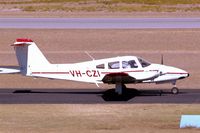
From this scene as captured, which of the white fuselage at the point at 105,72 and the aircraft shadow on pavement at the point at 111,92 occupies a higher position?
the white fuselage at the point at 105,72

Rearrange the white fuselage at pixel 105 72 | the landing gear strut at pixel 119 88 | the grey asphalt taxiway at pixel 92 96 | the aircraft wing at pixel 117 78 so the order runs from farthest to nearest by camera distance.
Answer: the white fuselage at pixel 105 72, the landing gear strut at pixel 119 88, the aircraft wing at pixel 117 78, the grey asphalt taxiway at pixel 92 96

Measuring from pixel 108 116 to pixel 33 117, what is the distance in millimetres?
2626

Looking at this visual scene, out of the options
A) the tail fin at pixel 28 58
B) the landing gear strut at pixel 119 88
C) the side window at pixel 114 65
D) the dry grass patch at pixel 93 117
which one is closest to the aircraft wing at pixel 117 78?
the landing gear strut at pixel 119 88

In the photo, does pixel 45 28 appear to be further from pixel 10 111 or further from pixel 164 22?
pixel 10 111

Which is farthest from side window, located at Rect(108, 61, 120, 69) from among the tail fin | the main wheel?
the tail fin

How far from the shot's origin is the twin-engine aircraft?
29.3 m

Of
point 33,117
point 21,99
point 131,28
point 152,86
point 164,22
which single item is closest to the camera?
point 33,117

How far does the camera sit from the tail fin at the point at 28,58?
99.5 ft

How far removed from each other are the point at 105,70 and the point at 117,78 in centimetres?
104

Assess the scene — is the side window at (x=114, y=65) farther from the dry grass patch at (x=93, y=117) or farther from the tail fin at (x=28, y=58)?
the dry grass patch at (x=93, y=117)

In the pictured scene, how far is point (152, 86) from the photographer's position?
107ft

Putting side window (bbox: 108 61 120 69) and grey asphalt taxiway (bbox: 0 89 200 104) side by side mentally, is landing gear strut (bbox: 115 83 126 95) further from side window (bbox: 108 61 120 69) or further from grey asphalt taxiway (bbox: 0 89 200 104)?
side window (bbox: 108 61 120 69)

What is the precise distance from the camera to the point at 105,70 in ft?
97.5

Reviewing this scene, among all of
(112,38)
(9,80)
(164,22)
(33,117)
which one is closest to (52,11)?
(164,22)
